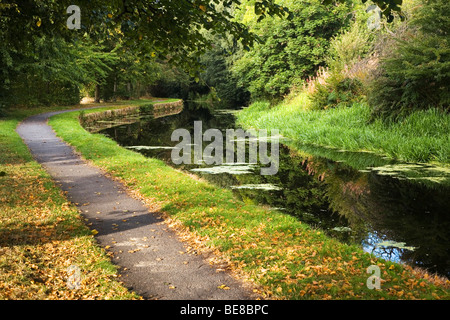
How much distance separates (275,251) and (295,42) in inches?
872

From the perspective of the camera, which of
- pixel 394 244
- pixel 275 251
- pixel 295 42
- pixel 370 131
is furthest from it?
pixel 295 42

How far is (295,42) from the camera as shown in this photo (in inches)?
1002

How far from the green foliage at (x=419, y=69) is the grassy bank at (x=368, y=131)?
668 mm

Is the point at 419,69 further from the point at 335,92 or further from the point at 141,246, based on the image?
the point at 141,246

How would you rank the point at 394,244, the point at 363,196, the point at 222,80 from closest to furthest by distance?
the point at 394,244 → the point at 363,196 → the point at 222,80

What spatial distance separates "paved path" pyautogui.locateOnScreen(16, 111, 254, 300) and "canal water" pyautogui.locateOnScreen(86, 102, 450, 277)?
116 inches

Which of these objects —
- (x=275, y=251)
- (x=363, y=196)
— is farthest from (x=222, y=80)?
(x=275, y=251)

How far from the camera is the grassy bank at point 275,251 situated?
4.56 meters

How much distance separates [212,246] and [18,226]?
3282 mm

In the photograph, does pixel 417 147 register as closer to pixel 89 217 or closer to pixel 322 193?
pixel 322 193

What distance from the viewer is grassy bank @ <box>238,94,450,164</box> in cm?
1279

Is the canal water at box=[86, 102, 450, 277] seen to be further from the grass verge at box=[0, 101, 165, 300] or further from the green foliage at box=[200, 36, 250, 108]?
the green foliage at box=[200, 36, 250, 108]

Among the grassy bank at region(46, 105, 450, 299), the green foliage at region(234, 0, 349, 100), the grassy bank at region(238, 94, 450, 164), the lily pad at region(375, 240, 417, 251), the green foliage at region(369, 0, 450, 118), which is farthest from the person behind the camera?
the green foliage at region(234, 0, 349, 100)

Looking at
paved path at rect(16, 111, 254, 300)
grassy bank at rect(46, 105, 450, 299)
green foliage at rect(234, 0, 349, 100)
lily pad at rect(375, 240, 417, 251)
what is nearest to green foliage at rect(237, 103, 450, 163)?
green foliage at rect(234, 0, 349, 100)
